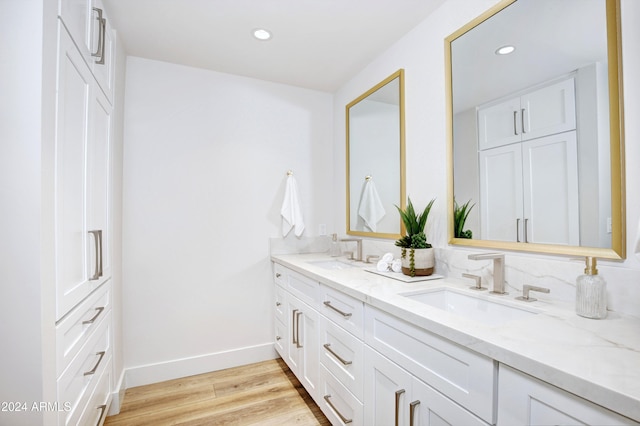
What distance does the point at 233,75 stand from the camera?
2506 mm

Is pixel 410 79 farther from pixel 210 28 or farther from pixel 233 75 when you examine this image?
pixel 233 75

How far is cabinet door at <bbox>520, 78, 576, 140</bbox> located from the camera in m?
1.10

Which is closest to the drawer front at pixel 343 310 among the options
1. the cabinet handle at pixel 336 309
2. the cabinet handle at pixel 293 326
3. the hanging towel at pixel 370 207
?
the cabinet handle at pixel 336 309

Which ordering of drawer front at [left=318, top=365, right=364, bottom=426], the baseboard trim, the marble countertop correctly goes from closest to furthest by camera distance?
the marble countertop, drawer front at [left=318, top=365, right=364, bottom=426], the baseboard trim

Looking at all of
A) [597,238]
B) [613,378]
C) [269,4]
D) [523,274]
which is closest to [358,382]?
[523,274]

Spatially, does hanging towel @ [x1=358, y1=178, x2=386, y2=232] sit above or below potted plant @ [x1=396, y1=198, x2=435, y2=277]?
above

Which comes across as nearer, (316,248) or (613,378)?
(613,378)

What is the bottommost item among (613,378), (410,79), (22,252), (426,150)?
(613,378)

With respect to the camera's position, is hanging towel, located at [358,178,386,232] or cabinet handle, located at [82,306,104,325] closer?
cabinet handle, located at [82,306,104,325]

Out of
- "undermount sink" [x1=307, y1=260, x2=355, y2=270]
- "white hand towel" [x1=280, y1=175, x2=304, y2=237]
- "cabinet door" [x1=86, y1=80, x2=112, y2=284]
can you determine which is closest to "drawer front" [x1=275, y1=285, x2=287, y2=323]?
"undermount sink" [x1=307, y1=260, x2=355, y2=270]

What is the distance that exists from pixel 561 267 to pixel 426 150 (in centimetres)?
91

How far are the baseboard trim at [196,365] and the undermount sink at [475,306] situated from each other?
1690mm

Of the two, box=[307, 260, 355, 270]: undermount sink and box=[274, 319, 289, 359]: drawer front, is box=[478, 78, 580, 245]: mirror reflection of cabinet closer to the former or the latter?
box=[307, 260, 355, 270]: undermount sink

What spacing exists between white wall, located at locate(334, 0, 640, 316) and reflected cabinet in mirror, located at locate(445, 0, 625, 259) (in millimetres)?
31
